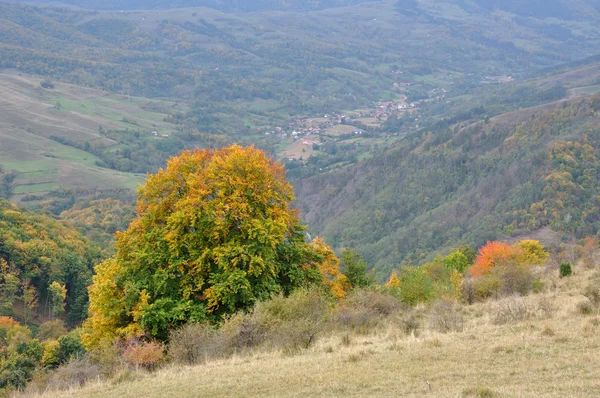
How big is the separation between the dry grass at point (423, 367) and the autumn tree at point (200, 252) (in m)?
6.22

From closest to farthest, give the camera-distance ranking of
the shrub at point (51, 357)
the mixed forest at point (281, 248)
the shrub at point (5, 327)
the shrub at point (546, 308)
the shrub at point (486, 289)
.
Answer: the shrub at point (546, 308), the mixed forest at point (281, 248), the shrub at point (486, 289), the shrub at point (51, 357), the shrub at point (5, 327)

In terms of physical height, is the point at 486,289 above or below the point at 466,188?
above

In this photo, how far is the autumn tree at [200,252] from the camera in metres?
21.6

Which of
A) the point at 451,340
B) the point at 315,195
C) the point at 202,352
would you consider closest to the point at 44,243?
the point at 202,352

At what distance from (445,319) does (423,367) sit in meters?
4.75

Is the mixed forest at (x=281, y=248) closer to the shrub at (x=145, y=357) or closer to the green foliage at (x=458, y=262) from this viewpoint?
the shrub at (x=145, y=357)

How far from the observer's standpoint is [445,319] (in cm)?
1677

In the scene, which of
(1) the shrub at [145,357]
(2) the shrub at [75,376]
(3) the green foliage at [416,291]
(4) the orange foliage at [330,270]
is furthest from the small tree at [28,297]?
(3) the green foliage at [416,291]

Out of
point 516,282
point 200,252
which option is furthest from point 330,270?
point 516,282

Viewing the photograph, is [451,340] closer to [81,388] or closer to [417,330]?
[417,330]

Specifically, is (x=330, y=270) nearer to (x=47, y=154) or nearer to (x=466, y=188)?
(x=466, y=188)

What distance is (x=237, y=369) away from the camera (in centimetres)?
1408

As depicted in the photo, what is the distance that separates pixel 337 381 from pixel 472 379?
2854mm

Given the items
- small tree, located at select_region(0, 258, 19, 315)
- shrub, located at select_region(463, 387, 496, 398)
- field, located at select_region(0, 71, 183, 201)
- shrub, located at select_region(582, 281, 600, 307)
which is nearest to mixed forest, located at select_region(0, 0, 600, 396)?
shrub, located at select_region(582, 281, 600, 307)
